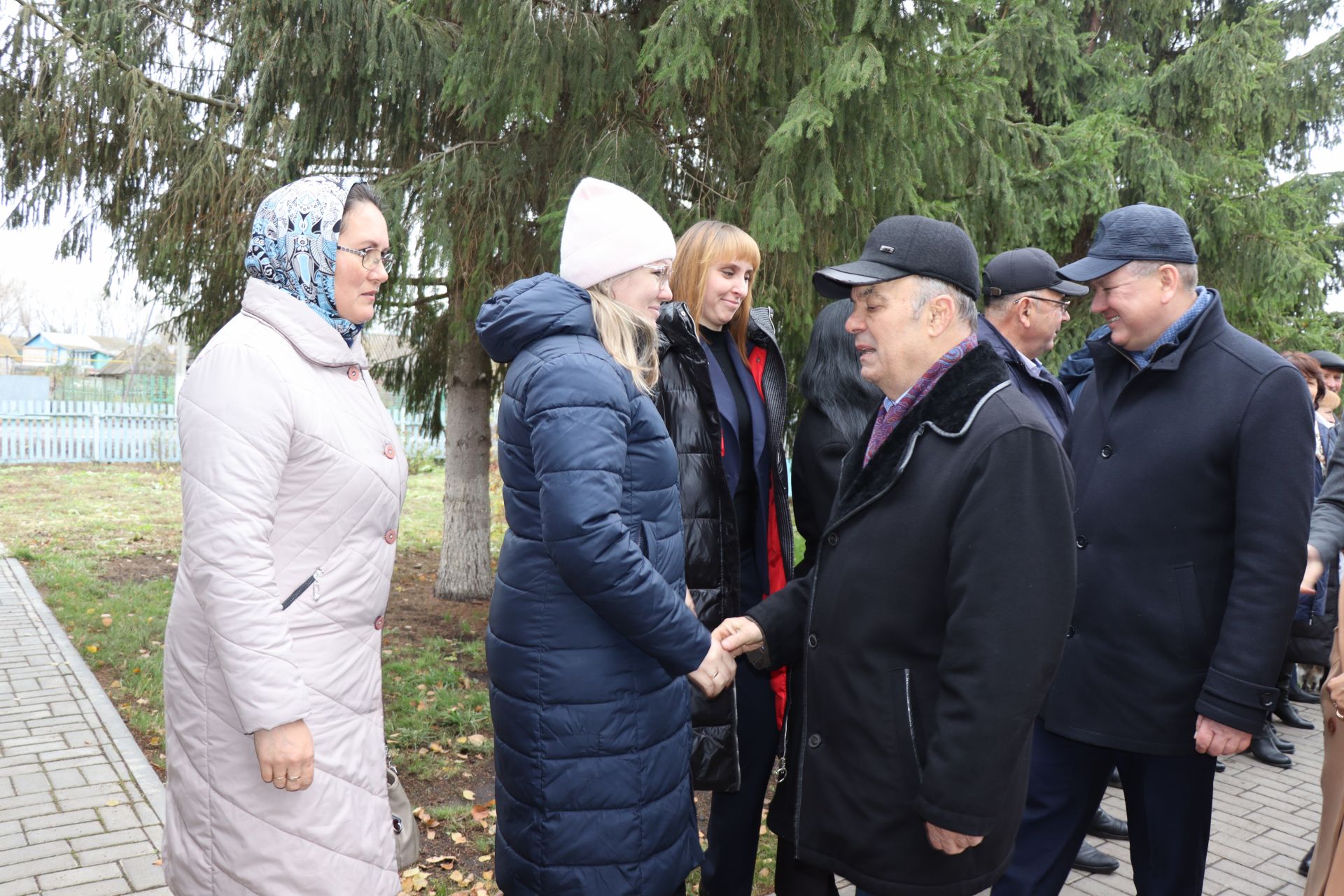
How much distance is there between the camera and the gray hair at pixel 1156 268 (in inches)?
106

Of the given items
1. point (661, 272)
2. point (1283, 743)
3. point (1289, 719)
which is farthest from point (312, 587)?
point (1289, 719)

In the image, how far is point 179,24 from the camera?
7148 millimetres

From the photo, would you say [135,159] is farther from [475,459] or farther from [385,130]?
[475,459]

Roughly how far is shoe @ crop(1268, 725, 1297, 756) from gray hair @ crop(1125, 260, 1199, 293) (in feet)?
13.0

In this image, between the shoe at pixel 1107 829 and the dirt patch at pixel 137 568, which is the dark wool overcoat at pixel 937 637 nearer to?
the shoe at pixel 1107 829

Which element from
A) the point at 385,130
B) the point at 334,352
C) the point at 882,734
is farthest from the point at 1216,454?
the point at 385,130

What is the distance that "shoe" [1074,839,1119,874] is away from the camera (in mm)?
3910

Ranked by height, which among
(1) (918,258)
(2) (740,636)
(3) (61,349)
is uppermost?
(1) (918,258)

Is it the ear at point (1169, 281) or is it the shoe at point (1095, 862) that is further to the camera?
the shoe at point (1095, 862)

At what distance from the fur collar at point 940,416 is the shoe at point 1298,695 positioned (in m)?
5.53

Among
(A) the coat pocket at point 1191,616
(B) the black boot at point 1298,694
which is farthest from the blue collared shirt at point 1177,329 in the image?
(B) the black boot at point 1298,694

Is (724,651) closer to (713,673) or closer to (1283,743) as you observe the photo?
(713,673)

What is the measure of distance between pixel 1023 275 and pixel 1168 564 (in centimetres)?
154

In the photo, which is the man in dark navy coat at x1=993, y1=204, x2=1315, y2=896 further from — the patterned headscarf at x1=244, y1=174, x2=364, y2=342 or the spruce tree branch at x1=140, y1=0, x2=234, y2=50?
the spruce tree branch at x1=140, y1=0, x2=234, y2=50
